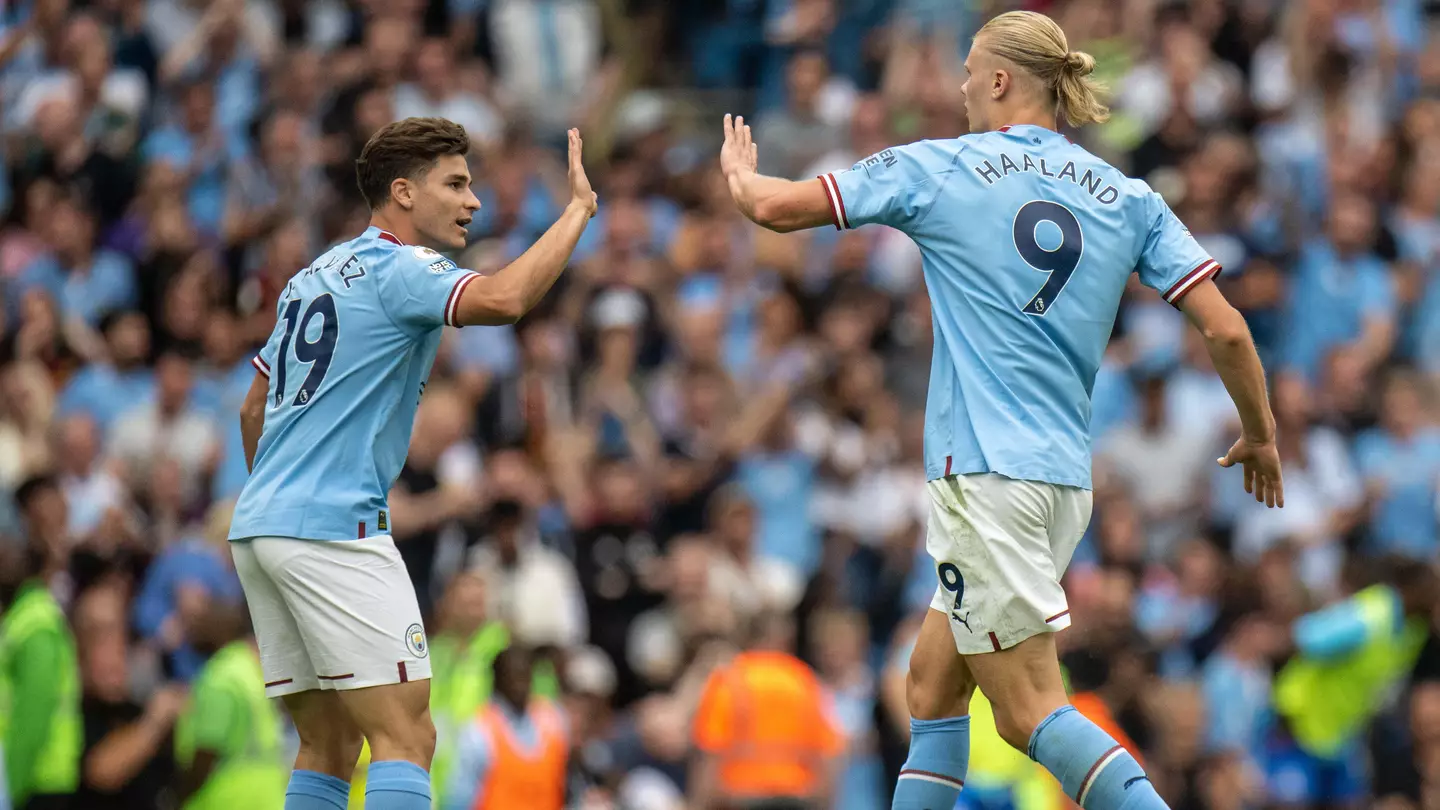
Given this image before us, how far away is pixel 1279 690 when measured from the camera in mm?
13516

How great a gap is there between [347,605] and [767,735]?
4887 millimetres

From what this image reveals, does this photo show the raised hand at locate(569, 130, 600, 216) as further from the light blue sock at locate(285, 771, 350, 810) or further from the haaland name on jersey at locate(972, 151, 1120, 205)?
the light blue sock at locate(285, 771, 350, 810)

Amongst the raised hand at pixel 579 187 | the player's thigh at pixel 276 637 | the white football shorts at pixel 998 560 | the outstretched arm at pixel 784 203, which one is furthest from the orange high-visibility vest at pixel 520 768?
the outstretched arm at pixel 784 203

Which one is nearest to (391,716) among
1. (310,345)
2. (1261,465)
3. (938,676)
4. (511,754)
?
(310,345)

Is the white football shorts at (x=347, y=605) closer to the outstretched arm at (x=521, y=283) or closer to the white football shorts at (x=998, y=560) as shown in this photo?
the outstretched arm at (x=521, y=283)

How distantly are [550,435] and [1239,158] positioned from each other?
6.59 metres

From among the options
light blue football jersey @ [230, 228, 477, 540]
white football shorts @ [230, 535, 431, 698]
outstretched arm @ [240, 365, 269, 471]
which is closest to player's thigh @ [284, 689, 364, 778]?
white football shorts @ [230, 535, 431, 698]

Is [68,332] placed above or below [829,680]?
above

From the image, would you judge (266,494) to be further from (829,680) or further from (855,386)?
(855,386)

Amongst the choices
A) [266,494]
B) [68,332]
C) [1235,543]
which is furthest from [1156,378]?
[266,494]

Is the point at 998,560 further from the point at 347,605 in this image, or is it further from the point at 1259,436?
the point at 347,605

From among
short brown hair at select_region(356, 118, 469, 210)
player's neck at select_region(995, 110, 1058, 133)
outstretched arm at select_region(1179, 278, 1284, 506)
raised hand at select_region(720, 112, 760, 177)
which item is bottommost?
outstretched arm at select_region(1179, 278, 1284, 506)

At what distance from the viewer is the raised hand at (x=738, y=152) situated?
22.5 feet

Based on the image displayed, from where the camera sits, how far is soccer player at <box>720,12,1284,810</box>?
655 cm
